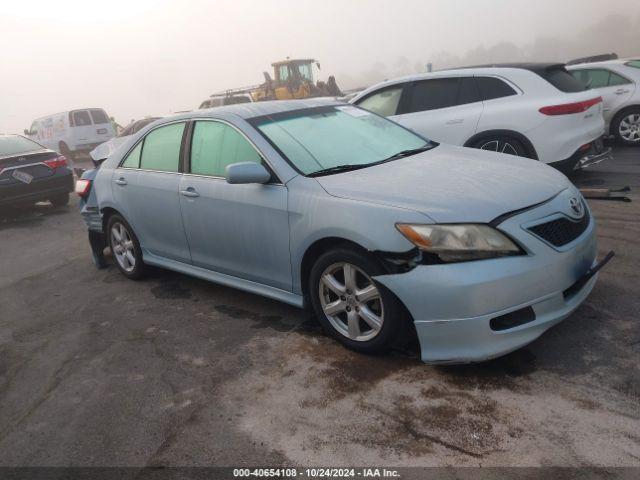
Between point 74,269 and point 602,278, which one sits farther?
point 74,269

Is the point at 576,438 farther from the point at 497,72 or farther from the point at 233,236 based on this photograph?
the point at 497,72

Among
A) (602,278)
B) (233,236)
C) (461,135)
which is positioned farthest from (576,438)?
(461,135)

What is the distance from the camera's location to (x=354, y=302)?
136 inches

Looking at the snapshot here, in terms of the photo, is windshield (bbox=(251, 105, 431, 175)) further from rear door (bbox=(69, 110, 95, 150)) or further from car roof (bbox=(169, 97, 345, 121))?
rear door (bbox=(69, 110, 95, 150))

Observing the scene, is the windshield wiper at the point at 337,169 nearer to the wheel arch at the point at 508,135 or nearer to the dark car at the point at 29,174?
the wheel arch at the point at 508,135

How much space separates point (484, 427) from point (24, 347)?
11.2 feet

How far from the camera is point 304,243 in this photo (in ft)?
11.8

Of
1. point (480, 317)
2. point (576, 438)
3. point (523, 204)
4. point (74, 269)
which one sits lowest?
point (74, 269)

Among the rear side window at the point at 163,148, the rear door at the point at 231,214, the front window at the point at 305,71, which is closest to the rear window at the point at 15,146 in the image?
the rear side window at the point at 163,148

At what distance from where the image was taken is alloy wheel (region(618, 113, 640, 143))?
967cm

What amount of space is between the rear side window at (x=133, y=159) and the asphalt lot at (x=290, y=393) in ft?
4.32

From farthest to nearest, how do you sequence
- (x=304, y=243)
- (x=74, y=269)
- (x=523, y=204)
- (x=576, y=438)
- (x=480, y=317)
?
(x=74, y=269), (x=304, y=243), (x=523, y=204), (x=480, y=317), (x=576, y=438)

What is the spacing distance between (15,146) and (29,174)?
2.73ft

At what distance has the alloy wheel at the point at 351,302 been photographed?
3383mm
